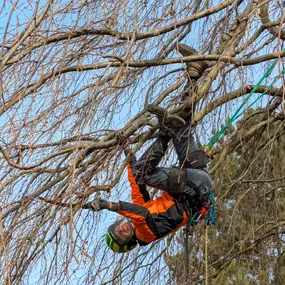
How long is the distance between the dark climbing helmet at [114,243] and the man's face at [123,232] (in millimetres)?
19

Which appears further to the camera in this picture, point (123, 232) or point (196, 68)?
point (123, 232)

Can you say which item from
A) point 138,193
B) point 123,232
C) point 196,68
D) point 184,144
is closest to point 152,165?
point 184,144

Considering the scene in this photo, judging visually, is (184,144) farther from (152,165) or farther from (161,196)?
(161,196)

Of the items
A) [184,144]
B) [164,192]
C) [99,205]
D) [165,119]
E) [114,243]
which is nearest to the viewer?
[99,205]

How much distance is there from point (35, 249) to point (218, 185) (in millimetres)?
2125

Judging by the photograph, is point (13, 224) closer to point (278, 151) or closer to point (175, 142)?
point (175, 142)

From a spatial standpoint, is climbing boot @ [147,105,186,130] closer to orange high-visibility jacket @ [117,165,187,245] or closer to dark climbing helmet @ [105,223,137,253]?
orange high-visibility jacket @ [117,165,187,245]

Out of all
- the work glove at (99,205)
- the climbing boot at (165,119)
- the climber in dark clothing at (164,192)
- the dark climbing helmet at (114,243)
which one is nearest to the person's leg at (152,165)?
the climber in dark clothing at (164,192)

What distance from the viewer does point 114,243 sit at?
15.6 feet

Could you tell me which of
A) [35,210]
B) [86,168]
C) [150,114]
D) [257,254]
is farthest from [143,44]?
[257,254]

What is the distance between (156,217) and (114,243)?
1.15 ft

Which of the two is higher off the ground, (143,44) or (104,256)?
(143,44)

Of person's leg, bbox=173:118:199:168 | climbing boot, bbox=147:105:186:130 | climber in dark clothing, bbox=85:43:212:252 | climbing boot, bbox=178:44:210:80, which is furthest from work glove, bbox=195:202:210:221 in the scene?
climbing boot, bbox=178:44:210:80

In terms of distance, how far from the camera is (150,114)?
4.29m
